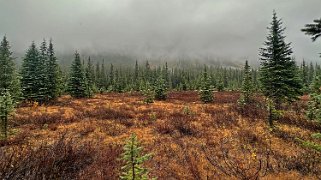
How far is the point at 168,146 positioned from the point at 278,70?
16745mm

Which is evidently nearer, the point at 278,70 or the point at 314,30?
the point at 314,30

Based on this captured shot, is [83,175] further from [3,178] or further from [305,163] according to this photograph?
[305,163]

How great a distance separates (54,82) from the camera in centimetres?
3791

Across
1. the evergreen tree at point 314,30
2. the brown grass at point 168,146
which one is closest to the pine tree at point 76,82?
the brown grass at point 168,146

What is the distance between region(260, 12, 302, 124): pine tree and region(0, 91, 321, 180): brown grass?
16.6ft

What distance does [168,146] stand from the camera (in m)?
12.6

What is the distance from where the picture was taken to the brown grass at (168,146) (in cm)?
769

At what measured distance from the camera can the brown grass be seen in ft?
25.2

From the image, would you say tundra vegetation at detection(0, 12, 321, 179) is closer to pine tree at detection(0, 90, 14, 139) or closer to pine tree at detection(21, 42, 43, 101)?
pine tree at detection(0, 90, 14, 139)

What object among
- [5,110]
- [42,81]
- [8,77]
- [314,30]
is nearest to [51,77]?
[42,81]

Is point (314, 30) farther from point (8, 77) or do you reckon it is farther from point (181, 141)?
point (8, 77)

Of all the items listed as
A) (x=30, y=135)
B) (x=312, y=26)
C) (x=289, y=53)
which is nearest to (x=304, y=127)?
(x=289, y=53)

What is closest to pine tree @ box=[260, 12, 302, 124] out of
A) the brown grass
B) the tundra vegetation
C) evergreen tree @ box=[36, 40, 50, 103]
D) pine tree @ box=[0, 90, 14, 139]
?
the tundra vegetation

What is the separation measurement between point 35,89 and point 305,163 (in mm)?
34220
